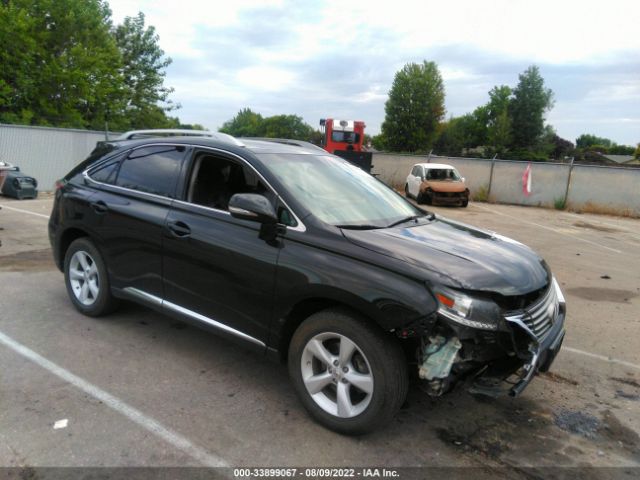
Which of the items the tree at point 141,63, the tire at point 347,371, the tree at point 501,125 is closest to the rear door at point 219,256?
the tire at point 347,371

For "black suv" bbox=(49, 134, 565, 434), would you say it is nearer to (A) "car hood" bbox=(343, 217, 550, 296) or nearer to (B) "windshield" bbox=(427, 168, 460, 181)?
(A) "car hood" bbox=(343, 217, 550, 296)

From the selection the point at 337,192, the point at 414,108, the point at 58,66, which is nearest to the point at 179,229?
the point at 337,192

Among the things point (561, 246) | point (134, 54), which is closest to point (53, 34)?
point (134, 54)

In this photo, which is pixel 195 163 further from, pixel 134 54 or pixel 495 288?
pixel 134 54

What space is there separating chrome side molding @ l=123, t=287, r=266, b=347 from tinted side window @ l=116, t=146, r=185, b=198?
85cm

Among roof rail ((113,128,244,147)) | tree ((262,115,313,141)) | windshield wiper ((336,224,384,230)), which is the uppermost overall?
tree ((262,115,313,141))

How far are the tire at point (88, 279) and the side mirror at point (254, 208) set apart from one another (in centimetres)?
186

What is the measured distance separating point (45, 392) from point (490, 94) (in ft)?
267

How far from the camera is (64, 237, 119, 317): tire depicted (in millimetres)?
4531

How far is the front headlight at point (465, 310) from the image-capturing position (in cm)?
268

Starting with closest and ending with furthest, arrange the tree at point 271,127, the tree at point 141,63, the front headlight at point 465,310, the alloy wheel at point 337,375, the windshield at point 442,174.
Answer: the front headlight at point 465,310 < the alloy wheel at point 337,375 < the windshield at point 442,174 < the tree at point 141,63 < the tree at point 271,127

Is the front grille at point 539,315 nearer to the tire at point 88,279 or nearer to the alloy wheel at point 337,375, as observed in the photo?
the alloy wheel at point 337,375

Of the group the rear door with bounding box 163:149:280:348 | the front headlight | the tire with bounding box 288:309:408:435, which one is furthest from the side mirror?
the front headlight

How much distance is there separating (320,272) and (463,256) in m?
0.89
